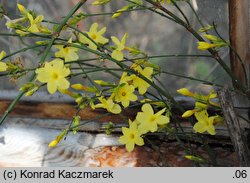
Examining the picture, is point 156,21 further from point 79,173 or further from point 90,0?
point 79,173

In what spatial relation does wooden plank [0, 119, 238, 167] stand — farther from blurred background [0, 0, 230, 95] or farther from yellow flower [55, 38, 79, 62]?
yellow flower [55, 38, 79, 62]

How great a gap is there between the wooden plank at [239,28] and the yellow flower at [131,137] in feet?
2.08

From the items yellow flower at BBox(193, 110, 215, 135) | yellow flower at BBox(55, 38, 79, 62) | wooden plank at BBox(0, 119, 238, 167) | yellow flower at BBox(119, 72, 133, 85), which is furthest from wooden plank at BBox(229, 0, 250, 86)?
yellow flower at BBox(55, 38, 79, 62)

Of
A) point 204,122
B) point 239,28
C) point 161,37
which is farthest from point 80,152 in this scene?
point 239,28

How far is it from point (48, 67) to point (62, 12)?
0.88 metres

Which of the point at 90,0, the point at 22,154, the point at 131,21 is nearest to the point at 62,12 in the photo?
the point at 90,0

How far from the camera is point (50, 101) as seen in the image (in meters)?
2.06

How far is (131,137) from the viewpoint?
140cm

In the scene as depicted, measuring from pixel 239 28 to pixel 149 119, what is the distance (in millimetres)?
661

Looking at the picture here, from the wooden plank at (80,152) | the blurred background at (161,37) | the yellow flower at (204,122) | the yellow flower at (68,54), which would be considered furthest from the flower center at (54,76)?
the blurred background at (161,37)

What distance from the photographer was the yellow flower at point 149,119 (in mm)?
1353

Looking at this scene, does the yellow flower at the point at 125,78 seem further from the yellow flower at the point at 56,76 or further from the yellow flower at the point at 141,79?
the yellow flower at the point at 56,76

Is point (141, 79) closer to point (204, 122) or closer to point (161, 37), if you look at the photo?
point (204, 122)

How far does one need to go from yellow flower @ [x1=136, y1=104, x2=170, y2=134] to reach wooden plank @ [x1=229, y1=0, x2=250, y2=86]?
61 centimetres
